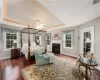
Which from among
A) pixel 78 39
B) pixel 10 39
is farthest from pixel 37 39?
pixel 78 39

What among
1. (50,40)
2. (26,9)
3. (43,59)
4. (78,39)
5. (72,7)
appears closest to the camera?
(72,7)

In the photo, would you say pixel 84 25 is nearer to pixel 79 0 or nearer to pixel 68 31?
pixel 68 31

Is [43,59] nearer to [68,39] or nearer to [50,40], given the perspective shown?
[68,39]

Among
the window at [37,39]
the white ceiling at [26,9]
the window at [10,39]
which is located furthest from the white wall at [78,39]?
the window at [10,39]

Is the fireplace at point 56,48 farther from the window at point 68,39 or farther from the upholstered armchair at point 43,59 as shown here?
the upholstered armchair at point 43,59

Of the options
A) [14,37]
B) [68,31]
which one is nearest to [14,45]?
[14,37]

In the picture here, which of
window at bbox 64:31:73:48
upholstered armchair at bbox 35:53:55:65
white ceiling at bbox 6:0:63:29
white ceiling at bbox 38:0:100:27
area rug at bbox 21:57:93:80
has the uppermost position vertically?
white ceiling at bbox 6:0:63:29

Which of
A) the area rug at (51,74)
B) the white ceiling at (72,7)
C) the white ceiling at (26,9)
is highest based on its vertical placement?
the white ceiling at (26,9)

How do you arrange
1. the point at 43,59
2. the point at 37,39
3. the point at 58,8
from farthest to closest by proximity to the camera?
the point at 37,39 < the point at 43,59 < the point at 58,8

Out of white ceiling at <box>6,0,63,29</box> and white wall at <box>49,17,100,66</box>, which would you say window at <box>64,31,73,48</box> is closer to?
white wall at <box>49,17,100,66</box>

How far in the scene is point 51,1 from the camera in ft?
7.63

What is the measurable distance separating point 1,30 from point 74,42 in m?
5.43

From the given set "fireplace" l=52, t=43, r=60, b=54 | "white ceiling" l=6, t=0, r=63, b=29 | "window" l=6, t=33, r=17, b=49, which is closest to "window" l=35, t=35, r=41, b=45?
"fireplace" l=52, t=43, r=60, b=54

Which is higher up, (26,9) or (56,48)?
(26,9)
